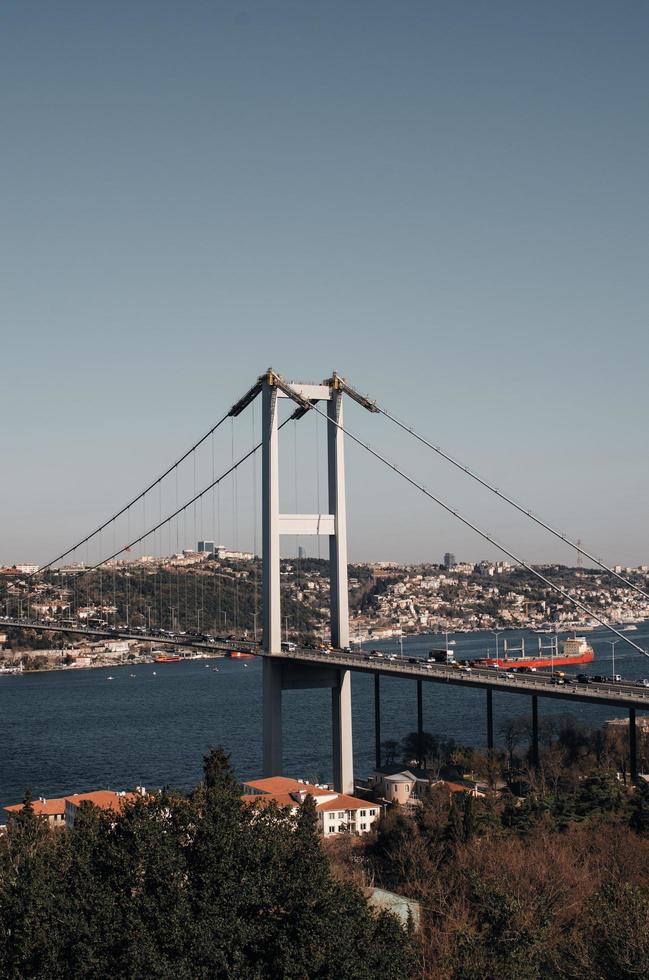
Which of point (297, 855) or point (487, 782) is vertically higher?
point (297, 855)

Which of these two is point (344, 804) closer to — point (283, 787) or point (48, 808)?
point (283, 787)

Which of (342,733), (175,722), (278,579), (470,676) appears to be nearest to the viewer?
(470,676)

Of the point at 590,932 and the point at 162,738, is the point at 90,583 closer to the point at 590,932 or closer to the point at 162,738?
the point at 162,738

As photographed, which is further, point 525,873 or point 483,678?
point 483,678

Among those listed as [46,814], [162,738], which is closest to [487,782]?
[46,814]

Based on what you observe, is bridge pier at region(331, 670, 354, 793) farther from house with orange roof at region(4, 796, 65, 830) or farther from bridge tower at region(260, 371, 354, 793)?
house with orange roof at region(4, 796, 65, 830)

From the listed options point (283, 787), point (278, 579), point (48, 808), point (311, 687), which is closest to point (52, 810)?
point (48, 808)

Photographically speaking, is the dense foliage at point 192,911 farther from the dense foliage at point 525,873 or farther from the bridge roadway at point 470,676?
the bridge roadway at point 470,676

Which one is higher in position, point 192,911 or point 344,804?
point 192,911
